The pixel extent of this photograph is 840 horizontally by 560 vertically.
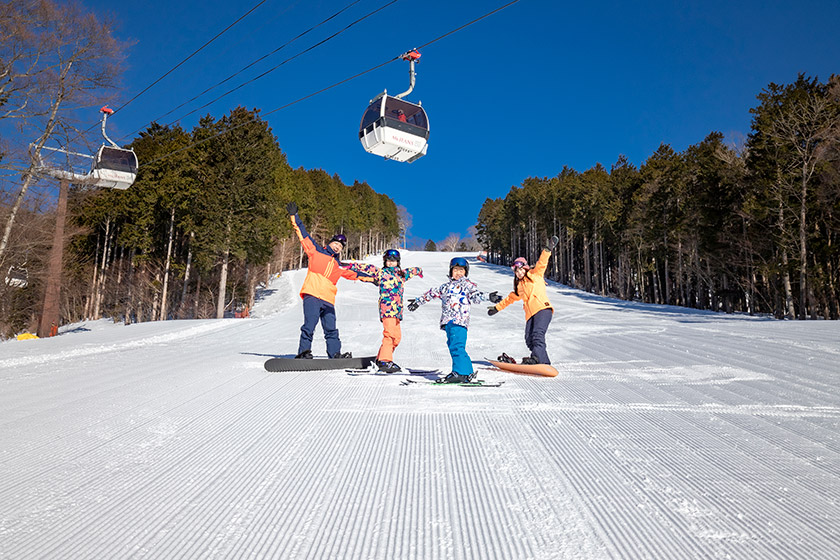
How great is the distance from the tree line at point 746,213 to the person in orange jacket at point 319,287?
19145 mm

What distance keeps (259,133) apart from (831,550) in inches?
1003

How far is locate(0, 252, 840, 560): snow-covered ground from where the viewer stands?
1552mm

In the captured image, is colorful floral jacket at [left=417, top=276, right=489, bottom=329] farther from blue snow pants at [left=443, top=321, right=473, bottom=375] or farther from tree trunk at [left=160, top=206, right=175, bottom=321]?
tree trunk at [left=160, top=206, right=175, bottom=321]

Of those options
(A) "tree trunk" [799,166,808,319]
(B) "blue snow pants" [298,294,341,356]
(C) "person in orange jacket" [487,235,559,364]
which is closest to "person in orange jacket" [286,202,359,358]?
(B) "blue snow pants" [298,294,341,356]

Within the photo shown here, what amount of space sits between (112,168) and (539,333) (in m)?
11.0

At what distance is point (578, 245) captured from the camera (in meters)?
49.4

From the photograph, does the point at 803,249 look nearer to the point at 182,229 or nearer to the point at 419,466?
the point at 419,466

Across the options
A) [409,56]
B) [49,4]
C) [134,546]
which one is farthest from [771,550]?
[49,4]

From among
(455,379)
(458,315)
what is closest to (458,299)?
(458,315)

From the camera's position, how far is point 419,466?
7.42ft

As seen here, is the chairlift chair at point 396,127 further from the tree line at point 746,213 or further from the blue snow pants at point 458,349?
the tree line at point 746,213

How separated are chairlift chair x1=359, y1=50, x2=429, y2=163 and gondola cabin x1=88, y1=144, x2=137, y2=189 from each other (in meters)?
6.27

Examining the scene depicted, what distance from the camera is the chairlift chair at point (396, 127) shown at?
27.6 feet

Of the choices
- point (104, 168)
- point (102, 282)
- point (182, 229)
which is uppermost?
point (182, 229)
